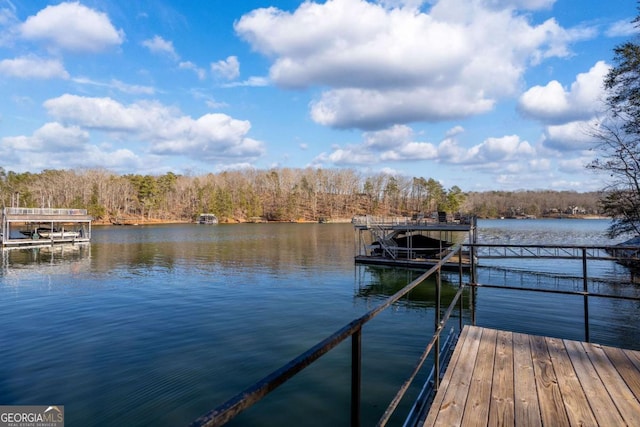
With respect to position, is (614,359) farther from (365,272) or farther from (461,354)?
(365,272)

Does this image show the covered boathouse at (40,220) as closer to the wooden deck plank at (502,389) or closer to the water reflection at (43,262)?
the water reflection at (43,262)

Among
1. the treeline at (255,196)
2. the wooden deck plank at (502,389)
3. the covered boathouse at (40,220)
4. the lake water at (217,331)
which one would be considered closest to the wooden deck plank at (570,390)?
the wooden deck plank at (502,389)

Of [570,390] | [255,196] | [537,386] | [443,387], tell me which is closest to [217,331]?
[443,387]

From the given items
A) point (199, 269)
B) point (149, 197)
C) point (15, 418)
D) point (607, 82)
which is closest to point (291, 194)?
point (149, 197)

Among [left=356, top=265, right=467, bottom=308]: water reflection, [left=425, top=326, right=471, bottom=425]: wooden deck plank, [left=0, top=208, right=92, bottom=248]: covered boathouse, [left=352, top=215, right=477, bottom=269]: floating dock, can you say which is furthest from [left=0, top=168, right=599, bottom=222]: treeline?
[left=425, top=326, right=471, bottom=425]: wooden deck plank

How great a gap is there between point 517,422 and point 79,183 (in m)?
107

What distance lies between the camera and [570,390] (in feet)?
10.7

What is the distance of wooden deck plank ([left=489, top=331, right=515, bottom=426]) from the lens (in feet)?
9.14

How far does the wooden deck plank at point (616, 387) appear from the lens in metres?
2.82

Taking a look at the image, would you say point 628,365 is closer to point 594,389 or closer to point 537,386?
point 594,389

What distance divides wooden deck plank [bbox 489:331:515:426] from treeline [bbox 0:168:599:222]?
8635 cm

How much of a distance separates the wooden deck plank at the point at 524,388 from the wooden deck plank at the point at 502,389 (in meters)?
0.04

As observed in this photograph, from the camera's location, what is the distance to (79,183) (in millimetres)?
90438

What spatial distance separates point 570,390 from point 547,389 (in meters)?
0.20
